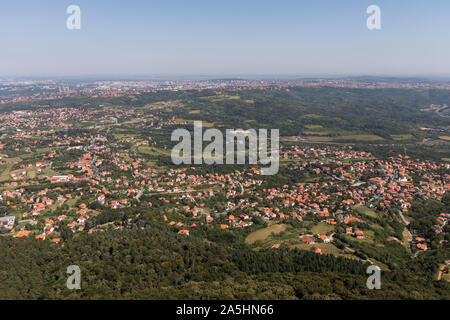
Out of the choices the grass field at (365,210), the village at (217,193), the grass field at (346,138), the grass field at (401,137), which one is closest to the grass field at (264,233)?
the village at (217,193)

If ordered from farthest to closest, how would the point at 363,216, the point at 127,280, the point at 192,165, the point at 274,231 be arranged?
the point at 192,165, the point at 363,216, the point at 274,231, the point at 127,280

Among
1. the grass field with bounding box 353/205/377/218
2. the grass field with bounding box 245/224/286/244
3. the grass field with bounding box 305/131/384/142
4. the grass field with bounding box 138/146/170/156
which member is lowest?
the grass field with bounding box 245/224/286/244

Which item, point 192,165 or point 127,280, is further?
point 192,165

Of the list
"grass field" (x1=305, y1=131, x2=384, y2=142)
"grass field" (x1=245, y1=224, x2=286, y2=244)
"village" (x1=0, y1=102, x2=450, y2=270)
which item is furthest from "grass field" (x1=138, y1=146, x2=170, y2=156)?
Answer: "grass field" (x1=305, y1=131, x2=384, y2=142)

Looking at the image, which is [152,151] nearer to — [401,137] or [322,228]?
[322,228]

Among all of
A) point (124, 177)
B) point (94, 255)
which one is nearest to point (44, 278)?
point (94, 255)

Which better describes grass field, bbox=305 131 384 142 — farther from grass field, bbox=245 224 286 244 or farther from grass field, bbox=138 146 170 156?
grass field, bbox=245 224 286 244

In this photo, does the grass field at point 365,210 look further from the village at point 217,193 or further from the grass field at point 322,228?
the grass field at point 322,228
